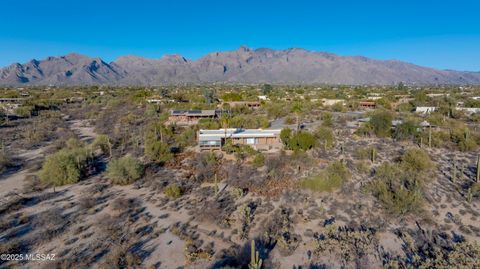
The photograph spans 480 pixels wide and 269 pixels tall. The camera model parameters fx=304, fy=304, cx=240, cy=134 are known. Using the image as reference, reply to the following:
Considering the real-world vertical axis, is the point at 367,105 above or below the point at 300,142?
below

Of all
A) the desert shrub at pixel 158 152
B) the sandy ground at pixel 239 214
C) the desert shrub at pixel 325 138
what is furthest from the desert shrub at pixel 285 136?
the desert shrub at pixel 158 152

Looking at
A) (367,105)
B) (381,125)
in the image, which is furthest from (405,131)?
(367,105)

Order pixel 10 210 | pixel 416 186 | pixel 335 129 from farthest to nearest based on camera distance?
pixel 335 129 < pixel 416 186 < pixel 10 210

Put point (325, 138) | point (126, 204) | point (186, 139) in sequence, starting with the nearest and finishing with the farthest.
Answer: point (126, 204), point (325, 138), point (186, 139)

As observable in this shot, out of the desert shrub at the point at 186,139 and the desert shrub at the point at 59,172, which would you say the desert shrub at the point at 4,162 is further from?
the desert shrub at the point at 186,139

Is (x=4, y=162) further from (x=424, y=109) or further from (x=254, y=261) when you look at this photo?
(x=424, y=109)

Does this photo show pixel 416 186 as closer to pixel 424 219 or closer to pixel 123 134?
pixel 424 219

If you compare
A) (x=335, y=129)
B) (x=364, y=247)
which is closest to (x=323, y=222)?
(x=364, y=247)
